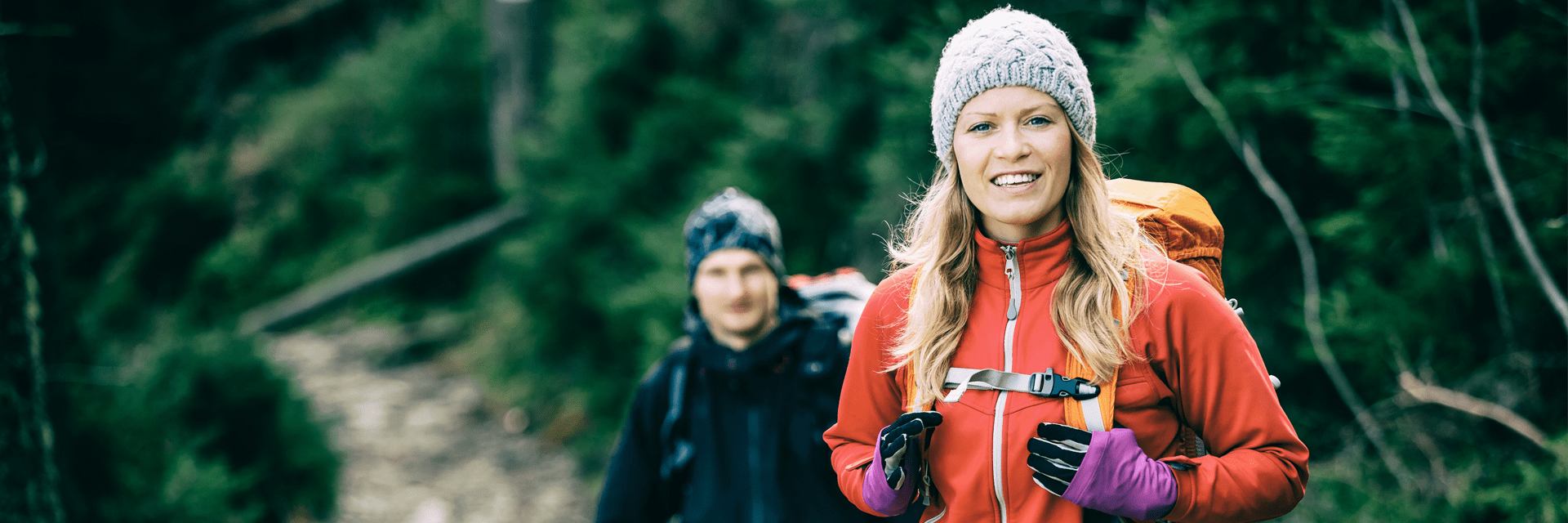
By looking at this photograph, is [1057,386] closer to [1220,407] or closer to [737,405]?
[1220,407]

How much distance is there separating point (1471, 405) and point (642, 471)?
105 inches

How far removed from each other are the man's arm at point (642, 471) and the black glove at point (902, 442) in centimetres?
122

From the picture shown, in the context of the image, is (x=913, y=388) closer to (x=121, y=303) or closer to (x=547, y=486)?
(x=547, y=486)

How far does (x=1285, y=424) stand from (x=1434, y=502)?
214cm

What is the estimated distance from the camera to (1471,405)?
8.96ft

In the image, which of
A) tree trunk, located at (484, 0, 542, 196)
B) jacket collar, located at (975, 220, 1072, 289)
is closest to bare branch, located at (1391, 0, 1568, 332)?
jacket collar, located at (975, 220, 1072, 289)

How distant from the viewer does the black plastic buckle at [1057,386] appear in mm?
1432

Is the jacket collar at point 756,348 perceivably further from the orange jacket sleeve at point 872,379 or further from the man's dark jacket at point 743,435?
the orange jacket sleeve at point 872,379

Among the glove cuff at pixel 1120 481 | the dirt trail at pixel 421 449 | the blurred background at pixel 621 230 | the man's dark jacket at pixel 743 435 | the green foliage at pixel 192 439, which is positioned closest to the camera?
the glove cuff at pixel 1120 481

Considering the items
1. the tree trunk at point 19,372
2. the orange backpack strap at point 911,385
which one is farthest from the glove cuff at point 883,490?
Result: the tree trunk at point 19,372

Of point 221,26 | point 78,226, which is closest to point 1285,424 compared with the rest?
point 78,226

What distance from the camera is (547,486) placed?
20.9 ft

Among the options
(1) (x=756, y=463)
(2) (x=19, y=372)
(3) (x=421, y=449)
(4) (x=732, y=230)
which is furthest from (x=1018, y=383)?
(3) (x=421, y=449)

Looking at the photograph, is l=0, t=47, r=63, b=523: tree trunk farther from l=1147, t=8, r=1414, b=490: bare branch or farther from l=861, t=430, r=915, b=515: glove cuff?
l=1147, t=8, r=1414, b=490: bare branch
